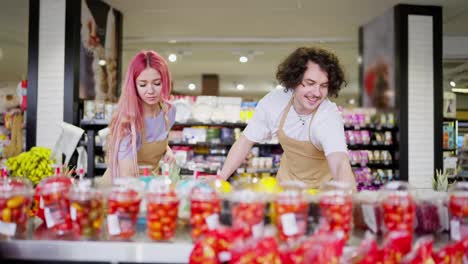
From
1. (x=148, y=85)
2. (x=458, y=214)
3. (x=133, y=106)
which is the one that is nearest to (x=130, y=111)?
(x=133, y=106)

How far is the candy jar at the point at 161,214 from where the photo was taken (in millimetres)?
1548

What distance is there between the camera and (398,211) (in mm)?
1525

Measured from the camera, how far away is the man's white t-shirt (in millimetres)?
2428

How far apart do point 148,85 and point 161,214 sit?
1.08m

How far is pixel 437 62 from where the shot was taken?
23.2 ft

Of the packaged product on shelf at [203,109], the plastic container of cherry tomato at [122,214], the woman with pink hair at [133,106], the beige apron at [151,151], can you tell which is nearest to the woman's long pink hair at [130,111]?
the woman with pink hair at [133,106]

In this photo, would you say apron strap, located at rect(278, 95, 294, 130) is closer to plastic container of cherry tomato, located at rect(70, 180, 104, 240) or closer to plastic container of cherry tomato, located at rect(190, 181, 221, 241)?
plastic container of cherry tomato, located at rect(190, 181, 221, 241)

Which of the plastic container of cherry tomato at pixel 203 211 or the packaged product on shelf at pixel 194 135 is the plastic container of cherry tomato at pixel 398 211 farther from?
the packaged product on shelf at pixel 194 135

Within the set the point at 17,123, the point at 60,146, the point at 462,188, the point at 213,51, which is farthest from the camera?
the point at 213,51

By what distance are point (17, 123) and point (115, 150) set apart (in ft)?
14.4

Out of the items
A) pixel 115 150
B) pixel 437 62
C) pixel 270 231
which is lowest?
pixel 270 231

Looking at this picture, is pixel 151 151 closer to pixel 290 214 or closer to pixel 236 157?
pixel 236 157

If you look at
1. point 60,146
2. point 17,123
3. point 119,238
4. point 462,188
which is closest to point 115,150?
point 119,238

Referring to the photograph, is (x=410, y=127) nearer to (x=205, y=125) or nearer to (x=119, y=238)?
(x=205, y=125)
